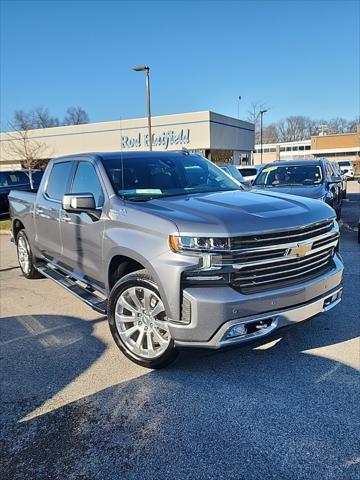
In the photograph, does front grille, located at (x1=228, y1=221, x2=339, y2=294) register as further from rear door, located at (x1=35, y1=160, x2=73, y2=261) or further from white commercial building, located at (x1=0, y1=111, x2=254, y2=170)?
white commercial building, located at (x1=0, y1=111, x2=254, y2=170)

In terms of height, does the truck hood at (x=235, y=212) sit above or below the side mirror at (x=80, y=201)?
below

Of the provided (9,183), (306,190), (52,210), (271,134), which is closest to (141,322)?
(52,210)

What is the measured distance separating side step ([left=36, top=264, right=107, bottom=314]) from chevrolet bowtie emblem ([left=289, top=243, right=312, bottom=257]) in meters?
1.89

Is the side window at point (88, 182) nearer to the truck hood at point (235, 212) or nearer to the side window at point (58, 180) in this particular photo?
the side window at point (58, 180)

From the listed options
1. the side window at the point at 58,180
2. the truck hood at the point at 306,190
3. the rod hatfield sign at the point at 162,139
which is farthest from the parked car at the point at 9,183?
the rod hatfield sign at the point at 162,139

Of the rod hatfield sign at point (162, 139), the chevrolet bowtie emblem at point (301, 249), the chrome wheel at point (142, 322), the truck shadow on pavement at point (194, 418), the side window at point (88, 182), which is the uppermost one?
the rod hatfield sign at point (162, 139)

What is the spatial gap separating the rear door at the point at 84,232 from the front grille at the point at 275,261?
1580mm

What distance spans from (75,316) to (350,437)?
132 inches

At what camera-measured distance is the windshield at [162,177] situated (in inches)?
166

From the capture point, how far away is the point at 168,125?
36.8 m

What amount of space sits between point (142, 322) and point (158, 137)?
35.3m

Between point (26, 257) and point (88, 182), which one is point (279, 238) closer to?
point (88, 182)

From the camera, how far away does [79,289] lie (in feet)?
15.6

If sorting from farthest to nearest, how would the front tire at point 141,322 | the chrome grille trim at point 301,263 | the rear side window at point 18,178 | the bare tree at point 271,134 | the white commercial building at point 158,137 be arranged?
the bare tree at point 271,134 < the white commercial building at point 158,137 < the rear side window at point 18,178 < the front tire at point 141,322 < the chrome grille trim at point 301,263
